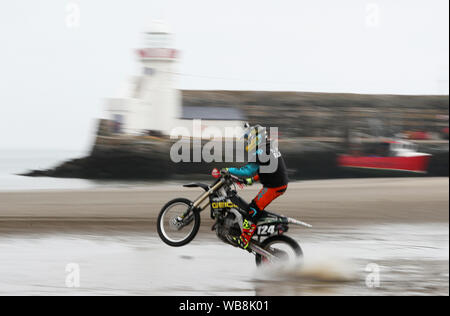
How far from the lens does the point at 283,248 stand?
8008 mm

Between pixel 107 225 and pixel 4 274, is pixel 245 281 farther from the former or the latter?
pixel 107 225

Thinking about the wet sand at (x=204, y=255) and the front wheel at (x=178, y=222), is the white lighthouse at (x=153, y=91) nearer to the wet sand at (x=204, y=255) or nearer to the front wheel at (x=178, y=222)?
the wet sand at (x=204, y=255)

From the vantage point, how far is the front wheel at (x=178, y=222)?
887cm

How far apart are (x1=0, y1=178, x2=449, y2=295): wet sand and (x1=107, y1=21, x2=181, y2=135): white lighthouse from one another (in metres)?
34.5

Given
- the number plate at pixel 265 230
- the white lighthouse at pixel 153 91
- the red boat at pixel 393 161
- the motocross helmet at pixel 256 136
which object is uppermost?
the white lighthouse at pixel 153 91

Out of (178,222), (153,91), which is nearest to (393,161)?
(153,91)

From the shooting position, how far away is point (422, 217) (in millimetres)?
14984

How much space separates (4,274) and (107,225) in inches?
→ 184

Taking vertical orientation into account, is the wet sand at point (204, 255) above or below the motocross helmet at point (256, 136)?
below

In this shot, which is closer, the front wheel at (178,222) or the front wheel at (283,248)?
the front wheel at (283,248)

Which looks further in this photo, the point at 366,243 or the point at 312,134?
the point at 312,134

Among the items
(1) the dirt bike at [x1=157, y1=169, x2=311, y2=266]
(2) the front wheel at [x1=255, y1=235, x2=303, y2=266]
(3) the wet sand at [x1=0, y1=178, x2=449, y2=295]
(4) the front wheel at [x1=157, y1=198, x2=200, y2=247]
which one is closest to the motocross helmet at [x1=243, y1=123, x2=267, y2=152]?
(1) the dirt bike at [x1=157, y1=169, x2=311, y2=266]

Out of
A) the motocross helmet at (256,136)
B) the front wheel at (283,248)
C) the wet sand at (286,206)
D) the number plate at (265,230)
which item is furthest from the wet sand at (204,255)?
the motocross helmet at (256,136)

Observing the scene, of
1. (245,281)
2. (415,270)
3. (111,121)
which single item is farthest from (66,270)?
(111,121)
